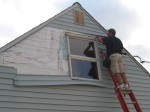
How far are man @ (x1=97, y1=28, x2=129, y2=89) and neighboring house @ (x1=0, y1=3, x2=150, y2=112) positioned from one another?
421 mm

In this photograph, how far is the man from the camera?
8.45 metres

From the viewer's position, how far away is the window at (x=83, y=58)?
859 cm

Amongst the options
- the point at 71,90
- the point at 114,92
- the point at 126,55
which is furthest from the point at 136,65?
the point at 71,90

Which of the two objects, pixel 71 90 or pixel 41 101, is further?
pixel 71 90

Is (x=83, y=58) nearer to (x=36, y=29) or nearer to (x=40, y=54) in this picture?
(x=40, y=54)

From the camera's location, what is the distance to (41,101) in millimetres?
7453

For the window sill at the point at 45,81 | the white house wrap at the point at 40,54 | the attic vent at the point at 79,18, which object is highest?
the attic vent at the point at 79,18

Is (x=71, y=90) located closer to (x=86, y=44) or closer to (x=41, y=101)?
(x=41, y=101)

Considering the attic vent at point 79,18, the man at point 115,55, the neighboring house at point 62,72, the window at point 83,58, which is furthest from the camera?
the attic vent at point 79,18

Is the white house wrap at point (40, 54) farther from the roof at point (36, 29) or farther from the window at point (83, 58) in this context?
the window at point (83, 58)

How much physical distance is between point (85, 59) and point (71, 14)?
131 cm

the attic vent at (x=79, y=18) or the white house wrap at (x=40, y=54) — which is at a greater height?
the attic vent at (x=79, y=18)

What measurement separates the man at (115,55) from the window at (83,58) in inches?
15.8

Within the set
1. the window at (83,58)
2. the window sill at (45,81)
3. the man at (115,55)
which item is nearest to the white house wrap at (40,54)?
the window sill at (45,81)
